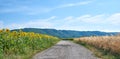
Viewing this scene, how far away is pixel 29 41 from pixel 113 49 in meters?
11.1

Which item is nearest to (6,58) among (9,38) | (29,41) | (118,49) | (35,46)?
(9,38)

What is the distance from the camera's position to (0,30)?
25297 mm

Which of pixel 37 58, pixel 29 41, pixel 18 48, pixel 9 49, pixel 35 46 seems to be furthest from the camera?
pixel 35 46

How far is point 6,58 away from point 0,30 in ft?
14.0

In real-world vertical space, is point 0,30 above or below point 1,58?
above

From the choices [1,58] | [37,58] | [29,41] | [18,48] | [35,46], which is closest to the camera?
[1,58]

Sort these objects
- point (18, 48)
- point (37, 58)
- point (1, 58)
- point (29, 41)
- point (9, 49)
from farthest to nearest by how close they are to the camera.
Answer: point (29, 41)
point (18, 48)
point (9, 49)
point (37, 58)
point (1, 58)

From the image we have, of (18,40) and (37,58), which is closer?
(37,58)

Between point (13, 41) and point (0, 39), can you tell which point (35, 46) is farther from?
point (0, 39)

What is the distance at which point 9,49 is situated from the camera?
25.5 metres

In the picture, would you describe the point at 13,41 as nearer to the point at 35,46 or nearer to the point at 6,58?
the point at 6,58

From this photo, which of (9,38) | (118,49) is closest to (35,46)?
(9,38)

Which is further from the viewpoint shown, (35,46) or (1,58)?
(35,46)

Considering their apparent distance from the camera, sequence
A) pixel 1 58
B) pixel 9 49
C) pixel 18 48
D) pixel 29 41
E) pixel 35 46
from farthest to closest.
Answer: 1. pixel 35 46
2. pixel 29 41
3. pixel 18 48
4. pixel 9 49
5. pixel 1 58
